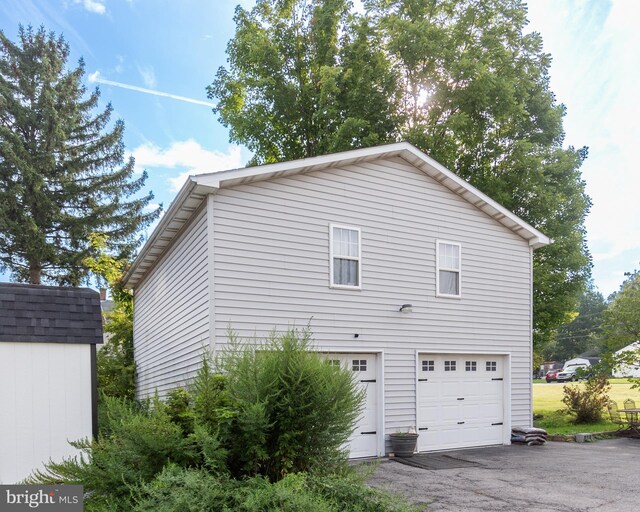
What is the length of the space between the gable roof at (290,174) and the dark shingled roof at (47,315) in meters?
2.35

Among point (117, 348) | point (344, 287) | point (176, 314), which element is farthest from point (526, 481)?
point (117, 348)

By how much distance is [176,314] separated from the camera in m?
12.2

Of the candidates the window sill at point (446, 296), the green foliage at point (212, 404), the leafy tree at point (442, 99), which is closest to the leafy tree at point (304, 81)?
the leafy tree at point (442, 99)

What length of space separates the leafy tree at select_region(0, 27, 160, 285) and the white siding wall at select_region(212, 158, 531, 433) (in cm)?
1862

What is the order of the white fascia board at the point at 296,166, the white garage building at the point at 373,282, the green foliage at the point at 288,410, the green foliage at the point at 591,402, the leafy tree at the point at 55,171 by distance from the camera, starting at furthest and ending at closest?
1. the leafy tree at the point at 55,171
2. the green foliage at the point at 591,402
3. the white garage building at the point at 373,282
4. the white fascia board at the point at 296,166
5. the green foliage at the point at 288,410

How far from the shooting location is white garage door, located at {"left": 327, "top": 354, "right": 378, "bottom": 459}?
36.8 feet

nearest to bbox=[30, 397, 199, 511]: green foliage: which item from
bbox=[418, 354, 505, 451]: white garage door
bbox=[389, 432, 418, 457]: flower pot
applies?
bbox=[389, 432, 418, 457]: flower pot

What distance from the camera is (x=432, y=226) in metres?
12.8

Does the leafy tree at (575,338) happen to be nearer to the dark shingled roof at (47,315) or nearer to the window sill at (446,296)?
the window sill at (446,296)

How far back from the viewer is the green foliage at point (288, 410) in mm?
5996

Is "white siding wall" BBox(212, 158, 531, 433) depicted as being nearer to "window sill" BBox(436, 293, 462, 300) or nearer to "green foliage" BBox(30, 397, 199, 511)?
"window sill" BBox(436, 293, 462, 300)

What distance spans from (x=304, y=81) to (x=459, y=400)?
14.5 meters

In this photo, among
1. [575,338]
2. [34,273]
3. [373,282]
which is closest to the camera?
[373,282]

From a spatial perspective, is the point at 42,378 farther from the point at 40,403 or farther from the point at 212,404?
the point at 212,404
